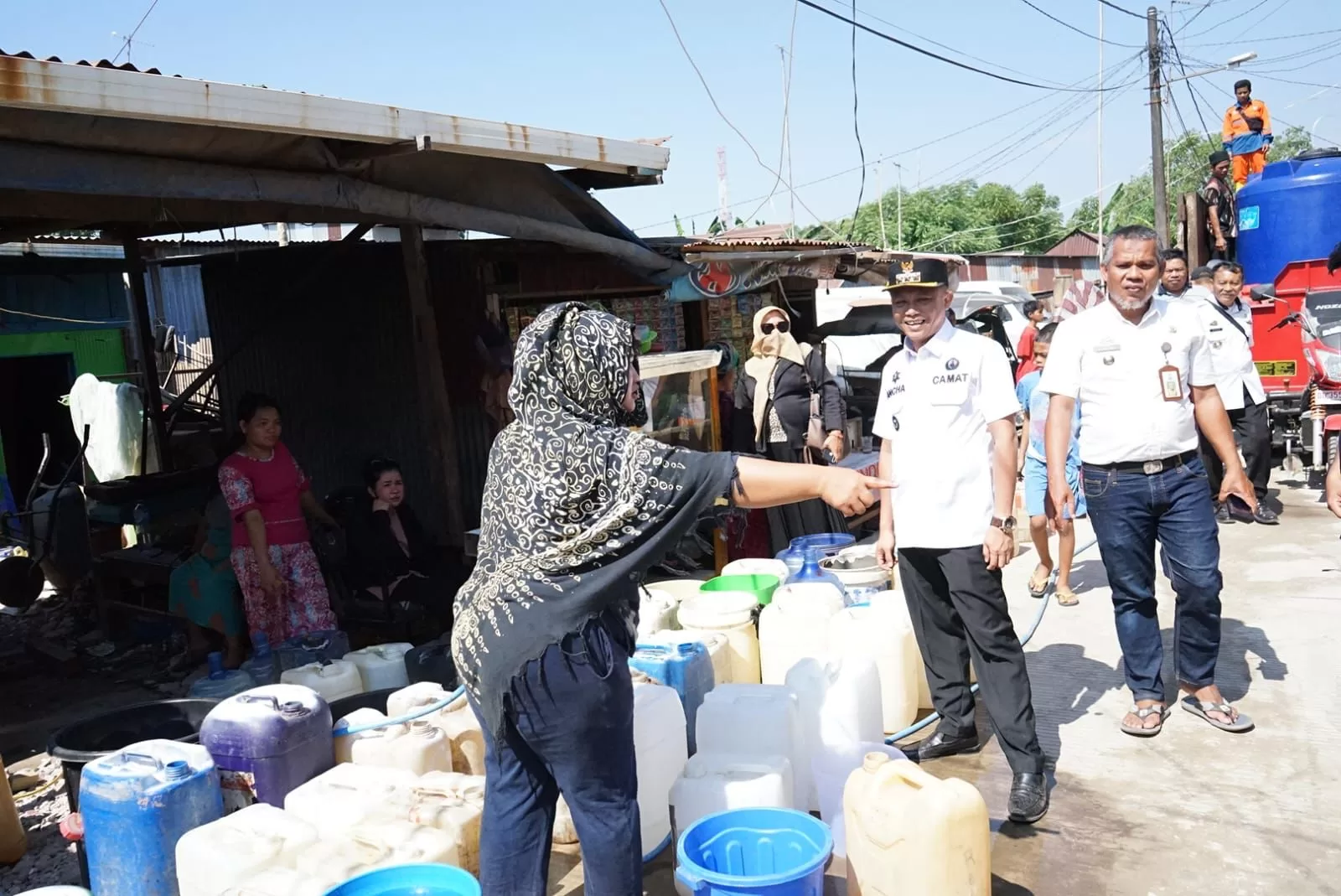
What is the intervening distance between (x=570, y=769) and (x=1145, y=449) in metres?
2.66

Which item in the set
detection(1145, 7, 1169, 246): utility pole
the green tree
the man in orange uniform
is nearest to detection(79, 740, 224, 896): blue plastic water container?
the man in orange uniform

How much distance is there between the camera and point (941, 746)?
398 cm

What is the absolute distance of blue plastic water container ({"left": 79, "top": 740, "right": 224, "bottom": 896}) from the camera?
9.81 feet

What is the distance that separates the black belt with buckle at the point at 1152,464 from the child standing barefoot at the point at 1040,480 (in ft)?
4.32

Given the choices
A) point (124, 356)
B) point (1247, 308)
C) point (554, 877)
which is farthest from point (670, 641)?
point (124, 356)

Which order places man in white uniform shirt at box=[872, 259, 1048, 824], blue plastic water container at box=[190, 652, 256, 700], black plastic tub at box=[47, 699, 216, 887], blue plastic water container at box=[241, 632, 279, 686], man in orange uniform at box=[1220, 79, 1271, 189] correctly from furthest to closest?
man in orange uniform at box=[1220, 79, 1271, 189]
blue plastic water container at box=[241, 632, 279, 686]
blue plastic water container at box=[190, 652, 256, 700]
man in white uniform shirt at box=[872, 259, 1048, 824]
black plastic tub at box=[47, 699, 216, 887]

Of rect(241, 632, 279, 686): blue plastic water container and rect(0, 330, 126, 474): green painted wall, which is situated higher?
rect(0, 330, 126, 474): green painted wall

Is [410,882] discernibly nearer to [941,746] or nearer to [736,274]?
[941,746]

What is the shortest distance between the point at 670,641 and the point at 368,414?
457 centimetres

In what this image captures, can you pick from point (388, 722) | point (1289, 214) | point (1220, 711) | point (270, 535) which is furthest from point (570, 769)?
point (1289, 214)

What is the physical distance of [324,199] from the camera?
5008mm

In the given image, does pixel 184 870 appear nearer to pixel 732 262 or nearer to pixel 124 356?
pixel 732 262

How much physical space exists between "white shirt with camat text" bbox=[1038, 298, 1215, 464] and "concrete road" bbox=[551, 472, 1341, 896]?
1160 mm

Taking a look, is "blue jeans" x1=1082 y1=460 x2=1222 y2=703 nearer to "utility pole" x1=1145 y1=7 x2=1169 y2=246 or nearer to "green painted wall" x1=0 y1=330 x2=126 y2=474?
"green painted wall" x1=0 y1=330 x2=126 y2=474
